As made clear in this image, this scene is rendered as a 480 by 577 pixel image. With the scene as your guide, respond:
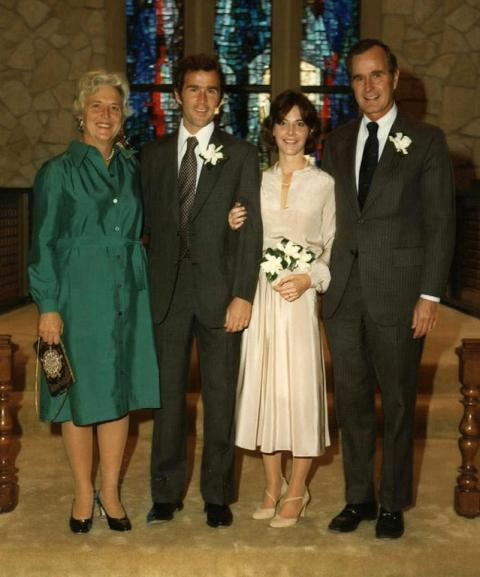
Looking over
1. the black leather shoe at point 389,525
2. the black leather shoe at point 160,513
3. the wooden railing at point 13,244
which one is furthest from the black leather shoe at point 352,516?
the wooden railing at point 13,244

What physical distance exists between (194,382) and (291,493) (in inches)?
70.4

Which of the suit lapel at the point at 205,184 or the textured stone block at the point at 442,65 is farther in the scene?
the textured stone block at the point at 442,65

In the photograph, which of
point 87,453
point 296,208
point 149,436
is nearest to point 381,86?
point 296,208

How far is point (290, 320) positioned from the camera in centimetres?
343

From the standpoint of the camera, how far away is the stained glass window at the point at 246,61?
7.99 meters

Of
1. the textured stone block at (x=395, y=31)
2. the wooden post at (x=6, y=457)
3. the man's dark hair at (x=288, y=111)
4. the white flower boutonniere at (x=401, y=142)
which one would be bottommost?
the wooden post at (x=6, y=457)

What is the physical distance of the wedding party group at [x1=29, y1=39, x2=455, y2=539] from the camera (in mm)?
3262

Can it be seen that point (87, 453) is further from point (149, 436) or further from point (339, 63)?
point (339, 63)

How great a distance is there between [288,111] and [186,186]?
47 cm

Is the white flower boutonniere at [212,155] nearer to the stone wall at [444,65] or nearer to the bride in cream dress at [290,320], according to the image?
the bride in cream dress at [290,320]

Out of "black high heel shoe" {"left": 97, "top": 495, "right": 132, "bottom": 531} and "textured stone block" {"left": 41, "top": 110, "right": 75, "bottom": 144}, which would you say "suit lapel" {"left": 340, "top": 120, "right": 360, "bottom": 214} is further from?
"textured stone block" {"left": 41, "top": 110, "right": 75, "bottom": 144}

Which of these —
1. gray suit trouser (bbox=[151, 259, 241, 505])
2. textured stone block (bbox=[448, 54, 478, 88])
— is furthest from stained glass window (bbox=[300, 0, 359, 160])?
gray suit trouser (bbox=[151, 259, 241, 505])

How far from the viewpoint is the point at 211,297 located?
3.36 m

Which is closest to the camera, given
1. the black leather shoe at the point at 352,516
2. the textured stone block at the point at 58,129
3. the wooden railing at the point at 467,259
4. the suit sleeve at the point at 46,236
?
the suit sleeve at the point at 46,236
